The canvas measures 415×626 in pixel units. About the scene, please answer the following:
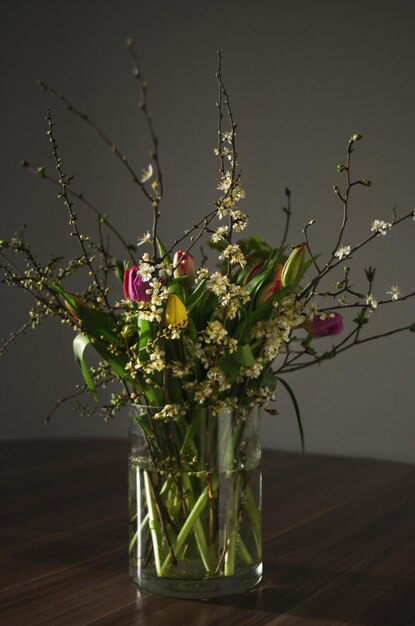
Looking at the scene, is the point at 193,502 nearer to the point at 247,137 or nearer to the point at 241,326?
the point at 241,326

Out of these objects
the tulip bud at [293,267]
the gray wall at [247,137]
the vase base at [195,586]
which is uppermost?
the gray wall at [247,137]

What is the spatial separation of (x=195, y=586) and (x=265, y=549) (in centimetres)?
24

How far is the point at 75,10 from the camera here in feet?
9.04

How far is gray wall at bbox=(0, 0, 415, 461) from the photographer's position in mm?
2432

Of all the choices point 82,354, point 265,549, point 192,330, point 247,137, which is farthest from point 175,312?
point 247,137

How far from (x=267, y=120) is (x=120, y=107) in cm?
54

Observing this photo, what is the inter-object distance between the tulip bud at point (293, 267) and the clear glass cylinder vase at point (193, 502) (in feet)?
0.55

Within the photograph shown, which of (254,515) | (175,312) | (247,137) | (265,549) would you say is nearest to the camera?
(175,312)

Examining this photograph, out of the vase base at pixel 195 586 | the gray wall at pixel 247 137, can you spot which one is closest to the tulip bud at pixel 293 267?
the vase base at pixel 195 586

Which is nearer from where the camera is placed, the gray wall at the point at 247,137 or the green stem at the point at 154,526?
Result: the green stem at the point at 154,526

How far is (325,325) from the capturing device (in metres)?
0.99

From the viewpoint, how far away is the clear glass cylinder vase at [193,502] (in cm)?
97

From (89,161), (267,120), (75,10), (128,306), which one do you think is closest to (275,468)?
(128,306)

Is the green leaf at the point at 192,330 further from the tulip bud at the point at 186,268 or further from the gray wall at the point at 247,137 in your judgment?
the gray wall at the point at 247,137
